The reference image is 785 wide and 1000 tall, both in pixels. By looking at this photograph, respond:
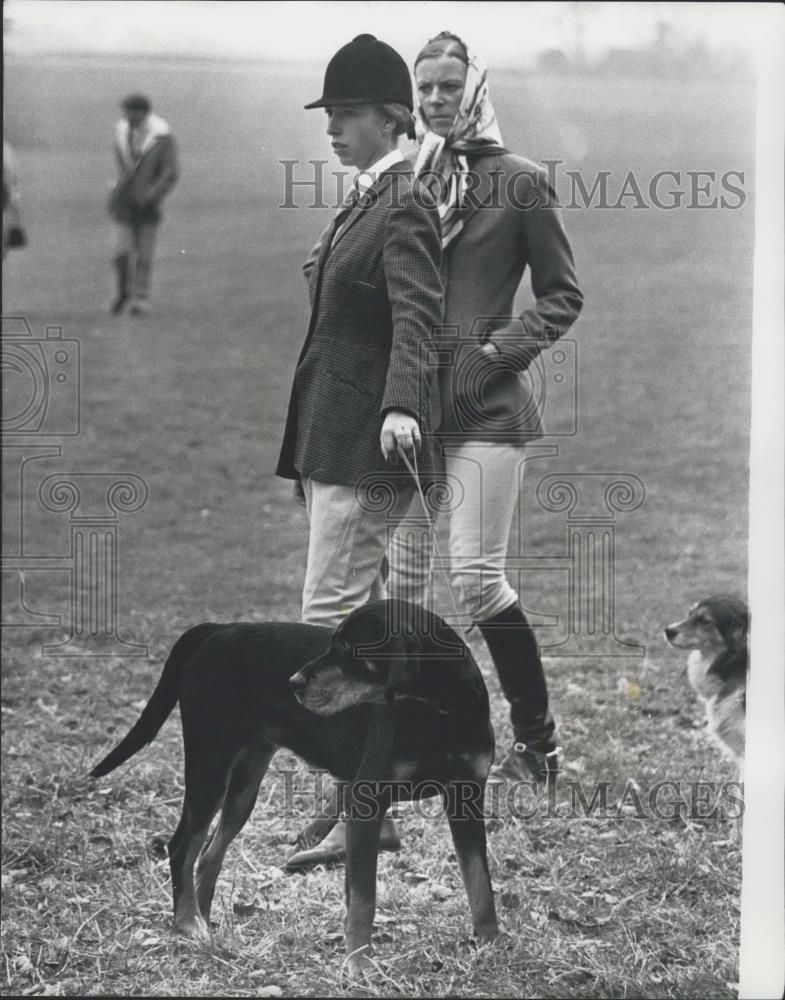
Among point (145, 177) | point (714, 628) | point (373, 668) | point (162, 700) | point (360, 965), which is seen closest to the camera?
point (373, 668)

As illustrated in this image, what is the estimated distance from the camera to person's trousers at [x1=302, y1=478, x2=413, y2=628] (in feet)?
12.0

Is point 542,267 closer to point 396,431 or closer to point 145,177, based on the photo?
point 396,431

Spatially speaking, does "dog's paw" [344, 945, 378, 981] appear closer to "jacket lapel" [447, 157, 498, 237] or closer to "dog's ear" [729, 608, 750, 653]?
"dog's ear" [729, 608, 750, 653]

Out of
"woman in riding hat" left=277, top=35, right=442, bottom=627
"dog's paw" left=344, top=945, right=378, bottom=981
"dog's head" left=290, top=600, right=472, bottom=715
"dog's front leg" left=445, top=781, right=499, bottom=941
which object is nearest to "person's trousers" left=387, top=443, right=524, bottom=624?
"woman in riding hat" left=277, top=35, right=442, bottom=627

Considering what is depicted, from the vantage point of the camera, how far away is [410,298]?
3.53m

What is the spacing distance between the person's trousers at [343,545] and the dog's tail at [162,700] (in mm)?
294

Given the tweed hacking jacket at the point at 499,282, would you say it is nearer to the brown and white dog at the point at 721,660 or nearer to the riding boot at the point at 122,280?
the brown and white dog at the point at 721,660

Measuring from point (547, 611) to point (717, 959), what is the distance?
106 cm

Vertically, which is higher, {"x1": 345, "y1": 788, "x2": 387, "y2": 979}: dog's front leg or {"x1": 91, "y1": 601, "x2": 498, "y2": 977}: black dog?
{"x1": 91, "y1": 601, "x2": 498, "y2": 977}: black dog

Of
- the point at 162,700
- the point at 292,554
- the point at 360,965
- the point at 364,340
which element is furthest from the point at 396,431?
the point at 292,554

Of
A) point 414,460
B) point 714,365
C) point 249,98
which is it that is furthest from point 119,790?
point 714,365

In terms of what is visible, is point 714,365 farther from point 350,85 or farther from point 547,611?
point 350,85

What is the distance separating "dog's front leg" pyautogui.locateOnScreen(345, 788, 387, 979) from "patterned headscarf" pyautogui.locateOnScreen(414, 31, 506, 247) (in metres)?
1.49

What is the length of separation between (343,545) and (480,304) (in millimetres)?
755
